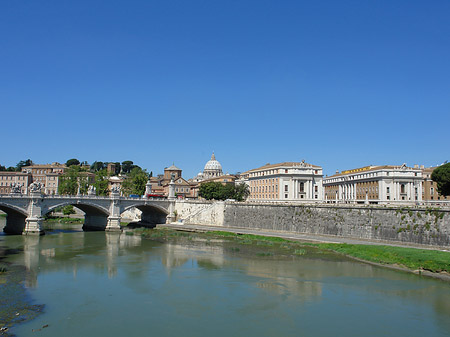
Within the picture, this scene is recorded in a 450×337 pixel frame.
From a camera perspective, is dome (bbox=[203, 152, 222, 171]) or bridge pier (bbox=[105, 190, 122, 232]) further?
dome (bbox=[203, 152, 222, 171])

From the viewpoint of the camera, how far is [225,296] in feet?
70.6

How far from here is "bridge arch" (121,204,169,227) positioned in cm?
6462

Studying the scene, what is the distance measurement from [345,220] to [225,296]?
25103 millimetres

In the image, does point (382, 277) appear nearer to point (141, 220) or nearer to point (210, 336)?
point (210, 336)

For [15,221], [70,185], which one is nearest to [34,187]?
[15,221]

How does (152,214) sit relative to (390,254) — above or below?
above

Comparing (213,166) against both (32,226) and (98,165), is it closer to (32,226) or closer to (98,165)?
(98,165)

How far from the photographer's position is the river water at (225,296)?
16953 millimetres

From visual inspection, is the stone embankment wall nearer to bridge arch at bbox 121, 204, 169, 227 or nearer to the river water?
bridge arch at bbox 121, 204, 169, 227

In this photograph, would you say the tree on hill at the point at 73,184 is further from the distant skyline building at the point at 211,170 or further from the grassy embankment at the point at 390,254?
the distant skyline building at the point at 211,170

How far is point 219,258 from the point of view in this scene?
109 ft

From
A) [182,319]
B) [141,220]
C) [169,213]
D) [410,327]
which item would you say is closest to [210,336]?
[182,319]

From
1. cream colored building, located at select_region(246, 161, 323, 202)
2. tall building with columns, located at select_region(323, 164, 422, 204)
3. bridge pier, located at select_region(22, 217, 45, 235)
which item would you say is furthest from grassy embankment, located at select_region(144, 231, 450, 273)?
cream colored building, located at select_region(246, 161, 323, 202)

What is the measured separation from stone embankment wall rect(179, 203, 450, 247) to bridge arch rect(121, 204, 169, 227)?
17.5 feet
